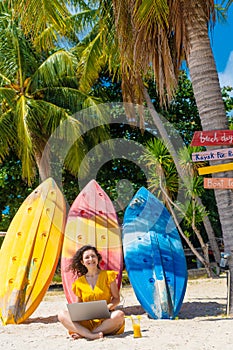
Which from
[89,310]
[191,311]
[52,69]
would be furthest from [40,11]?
[52,69]

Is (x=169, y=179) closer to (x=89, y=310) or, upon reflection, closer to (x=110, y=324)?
(x=110, y=324)

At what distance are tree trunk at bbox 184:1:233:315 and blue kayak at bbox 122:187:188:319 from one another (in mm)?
824

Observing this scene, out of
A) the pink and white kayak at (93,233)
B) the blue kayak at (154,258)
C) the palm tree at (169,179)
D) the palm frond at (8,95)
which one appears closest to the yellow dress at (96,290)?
the blue kayak at (154,258)

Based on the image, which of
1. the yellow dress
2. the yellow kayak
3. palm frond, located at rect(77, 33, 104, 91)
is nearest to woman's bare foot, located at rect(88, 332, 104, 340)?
the yellow dress

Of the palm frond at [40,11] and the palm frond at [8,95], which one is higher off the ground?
the palm frond at [8,95]

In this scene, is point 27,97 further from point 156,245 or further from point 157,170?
point 156,245

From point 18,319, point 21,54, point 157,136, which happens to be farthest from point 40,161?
point 18,319

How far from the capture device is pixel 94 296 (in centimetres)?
548

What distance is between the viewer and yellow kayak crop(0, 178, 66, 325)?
7066 millimetres

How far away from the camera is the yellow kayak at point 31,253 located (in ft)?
23.2

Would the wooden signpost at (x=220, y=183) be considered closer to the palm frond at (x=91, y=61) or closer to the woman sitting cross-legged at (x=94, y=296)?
the woman sitting cross-legged at (x=94, y=296)

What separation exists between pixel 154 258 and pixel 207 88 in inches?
99.8

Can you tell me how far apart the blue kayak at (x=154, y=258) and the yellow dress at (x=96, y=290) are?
56.9 inches

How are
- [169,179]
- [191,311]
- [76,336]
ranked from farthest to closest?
[169,179], [191,311], [76,336]
